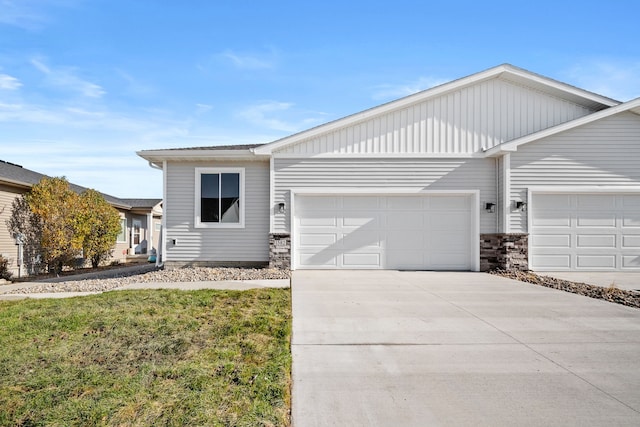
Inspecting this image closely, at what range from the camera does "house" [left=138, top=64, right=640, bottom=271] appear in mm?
10438

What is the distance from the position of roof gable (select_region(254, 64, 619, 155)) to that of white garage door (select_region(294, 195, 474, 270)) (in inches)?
55.5

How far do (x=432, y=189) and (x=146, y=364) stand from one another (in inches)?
342

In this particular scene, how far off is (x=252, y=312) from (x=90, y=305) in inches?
108

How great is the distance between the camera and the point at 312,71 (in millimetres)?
11938

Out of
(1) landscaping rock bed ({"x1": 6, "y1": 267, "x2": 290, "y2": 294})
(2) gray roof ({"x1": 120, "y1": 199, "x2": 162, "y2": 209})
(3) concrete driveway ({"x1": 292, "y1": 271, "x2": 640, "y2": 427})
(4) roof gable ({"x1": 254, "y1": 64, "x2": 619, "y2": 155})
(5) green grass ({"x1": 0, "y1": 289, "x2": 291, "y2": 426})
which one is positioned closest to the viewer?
(5) green grass ({"x1": 0, "y1": 289, "x2": 291, "y2": 426})

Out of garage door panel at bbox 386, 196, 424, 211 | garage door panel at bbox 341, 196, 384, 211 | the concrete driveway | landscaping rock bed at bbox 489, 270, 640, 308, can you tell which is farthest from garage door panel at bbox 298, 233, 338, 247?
landscaping rock bed at bbox 489, 270, 640, 308

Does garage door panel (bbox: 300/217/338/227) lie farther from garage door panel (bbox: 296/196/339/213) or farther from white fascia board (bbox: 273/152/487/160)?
white fascia board (bbox: 273/152/487/160)

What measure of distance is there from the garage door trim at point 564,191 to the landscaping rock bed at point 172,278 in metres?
6.57

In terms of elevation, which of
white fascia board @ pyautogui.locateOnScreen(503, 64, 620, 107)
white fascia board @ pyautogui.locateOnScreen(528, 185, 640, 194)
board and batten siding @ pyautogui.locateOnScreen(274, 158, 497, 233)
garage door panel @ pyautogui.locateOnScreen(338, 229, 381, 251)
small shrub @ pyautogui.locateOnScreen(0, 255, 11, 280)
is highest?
white fascia board @ pyautogui.locateOnScreen(503, 64, 620, 107)

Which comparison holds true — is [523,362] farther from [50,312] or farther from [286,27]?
[286,27]

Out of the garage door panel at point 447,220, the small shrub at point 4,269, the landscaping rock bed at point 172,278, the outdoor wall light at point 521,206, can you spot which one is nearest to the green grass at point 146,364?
the landscaping rock bed at point 172,278

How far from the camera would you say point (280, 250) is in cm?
1059

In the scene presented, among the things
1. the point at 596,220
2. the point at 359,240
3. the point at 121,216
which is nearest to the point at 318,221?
the point at 359,240

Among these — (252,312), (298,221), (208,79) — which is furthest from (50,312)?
(208,79)
